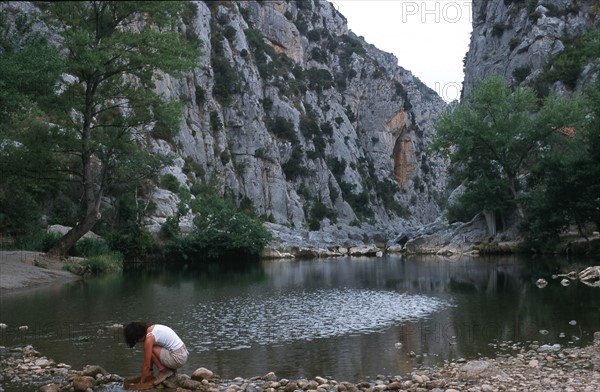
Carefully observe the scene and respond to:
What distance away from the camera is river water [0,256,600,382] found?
10305 mm

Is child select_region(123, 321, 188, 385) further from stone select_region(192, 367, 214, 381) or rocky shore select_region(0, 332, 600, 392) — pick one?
stone select_region(192, 367, 214, 381)

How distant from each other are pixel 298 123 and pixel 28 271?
6877 centimetres

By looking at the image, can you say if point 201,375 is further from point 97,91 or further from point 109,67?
point 97,91

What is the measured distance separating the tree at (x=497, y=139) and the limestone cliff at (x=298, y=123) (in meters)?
25.9

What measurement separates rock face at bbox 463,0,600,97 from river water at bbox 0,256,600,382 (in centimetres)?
4541

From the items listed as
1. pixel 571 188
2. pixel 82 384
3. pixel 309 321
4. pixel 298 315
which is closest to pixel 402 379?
pixel 82 384

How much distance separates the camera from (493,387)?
7906mm

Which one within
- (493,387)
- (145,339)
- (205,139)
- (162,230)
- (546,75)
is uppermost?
(546,75)

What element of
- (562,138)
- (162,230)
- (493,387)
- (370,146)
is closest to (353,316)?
(493,387)

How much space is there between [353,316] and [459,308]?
134 inches

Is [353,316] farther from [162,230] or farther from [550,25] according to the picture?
[550,25]

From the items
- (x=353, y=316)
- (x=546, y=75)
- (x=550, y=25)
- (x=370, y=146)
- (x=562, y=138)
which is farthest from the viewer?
(x=370, y=146)

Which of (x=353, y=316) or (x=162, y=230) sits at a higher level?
(x=162, y=230)

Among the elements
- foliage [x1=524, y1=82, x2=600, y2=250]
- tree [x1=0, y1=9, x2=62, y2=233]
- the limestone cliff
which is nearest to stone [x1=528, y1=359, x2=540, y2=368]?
tree [x1=0, y1=9, x2=62, y2=233]
